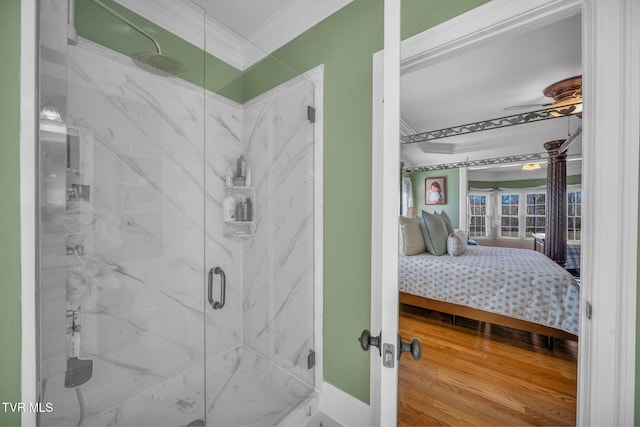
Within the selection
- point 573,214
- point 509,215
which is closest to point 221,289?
point 509,215

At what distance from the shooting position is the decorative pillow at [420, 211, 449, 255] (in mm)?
1501

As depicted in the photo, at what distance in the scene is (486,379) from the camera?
1727 mm

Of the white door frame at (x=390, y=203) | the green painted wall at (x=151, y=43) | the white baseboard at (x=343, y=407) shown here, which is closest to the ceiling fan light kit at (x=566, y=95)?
the white door frame at (x=390, y=203)

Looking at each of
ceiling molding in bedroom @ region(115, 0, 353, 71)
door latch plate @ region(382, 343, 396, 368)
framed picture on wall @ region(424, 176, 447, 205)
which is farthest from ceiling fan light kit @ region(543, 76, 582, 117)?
door latch plate @ region(382, 343, 396, 368)

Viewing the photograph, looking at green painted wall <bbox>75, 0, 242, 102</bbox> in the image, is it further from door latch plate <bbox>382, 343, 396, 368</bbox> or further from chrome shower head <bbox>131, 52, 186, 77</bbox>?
door latch plate <bbox>382, 343, 396, 368</bbox>

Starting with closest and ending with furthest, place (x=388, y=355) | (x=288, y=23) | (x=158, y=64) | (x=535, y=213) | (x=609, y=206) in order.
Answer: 1. (x=388, y=355)
2. (x=609, y=206)
3. (x=158, y=64)
4. (x=288, y=23)
5. (x=535, y=213)

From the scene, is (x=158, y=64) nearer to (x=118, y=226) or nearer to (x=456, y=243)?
(x=118, y=226)

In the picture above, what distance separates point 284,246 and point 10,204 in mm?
1062

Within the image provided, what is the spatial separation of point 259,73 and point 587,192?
5.21 ft

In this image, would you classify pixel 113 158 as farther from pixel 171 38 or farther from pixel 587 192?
pixel 587 192

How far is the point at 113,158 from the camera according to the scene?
1.01 meters

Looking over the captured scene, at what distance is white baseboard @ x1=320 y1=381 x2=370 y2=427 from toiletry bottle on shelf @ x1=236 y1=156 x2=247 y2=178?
4.18ft

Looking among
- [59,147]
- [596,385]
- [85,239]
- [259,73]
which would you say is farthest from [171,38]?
[596,385]

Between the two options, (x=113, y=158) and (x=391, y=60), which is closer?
(x=391, y=60)
